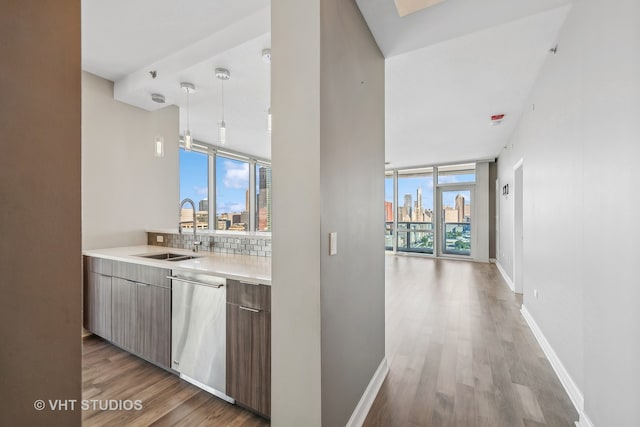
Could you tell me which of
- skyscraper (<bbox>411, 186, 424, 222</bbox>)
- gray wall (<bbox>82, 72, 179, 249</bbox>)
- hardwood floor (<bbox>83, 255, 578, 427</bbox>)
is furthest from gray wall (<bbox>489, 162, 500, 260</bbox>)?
gray wall (<bbox>82, 72, 179, 249</bbox>)

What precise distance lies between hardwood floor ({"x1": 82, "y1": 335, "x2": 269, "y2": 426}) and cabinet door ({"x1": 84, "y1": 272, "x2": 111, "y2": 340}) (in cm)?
27

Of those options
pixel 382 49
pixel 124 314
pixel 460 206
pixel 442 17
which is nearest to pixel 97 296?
pixel 124 314

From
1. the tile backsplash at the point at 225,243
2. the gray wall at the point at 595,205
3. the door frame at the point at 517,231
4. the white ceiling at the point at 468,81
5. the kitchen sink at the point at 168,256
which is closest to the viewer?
the gray wall at the point at 595,205

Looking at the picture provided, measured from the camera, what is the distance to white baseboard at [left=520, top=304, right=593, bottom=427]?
1685 millimetres

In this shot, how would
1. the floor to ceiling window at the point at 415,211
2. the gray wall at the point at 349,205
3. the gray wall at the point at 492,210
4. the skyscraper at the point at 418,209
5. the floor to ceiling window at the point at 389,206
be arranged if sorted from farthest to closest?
the floor to ceiling window at the point at 389,206 → the skyscraper at the point at 418,209 → the floor to ceiling window at the point at 415,211 → the gray wall at the point at 492,210 → the gray wall at the point at 349,205

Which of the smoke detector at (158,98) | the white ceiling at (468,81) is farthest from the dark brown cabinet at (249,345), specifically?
the smoke detector at (158,98)

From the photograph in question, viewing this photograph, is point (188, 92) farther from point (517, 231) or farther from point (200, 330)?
point (517, 231)

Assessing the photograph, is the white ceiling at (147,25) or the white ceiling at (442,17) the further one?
→ the white ceiling at (147,25)

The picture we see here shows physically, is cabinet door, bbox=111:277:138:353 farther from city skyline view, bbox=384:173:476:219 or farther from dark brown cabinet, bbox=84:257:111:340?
city skyline view, bbox=384:173:476:219

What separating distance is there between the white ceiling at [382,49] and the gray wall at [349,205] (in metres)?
0.40

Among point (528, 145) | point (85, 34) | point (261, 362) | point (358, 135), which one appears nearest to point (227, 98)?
point (85, 34)

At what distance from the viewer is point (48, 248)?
1.82 feet

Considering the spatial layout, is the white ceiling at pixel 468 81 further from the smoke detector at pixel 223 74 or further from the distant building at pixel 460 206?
the distant building at pixel 460 206

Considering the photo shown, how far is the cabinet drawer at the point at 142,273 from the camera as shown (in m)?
2.13
